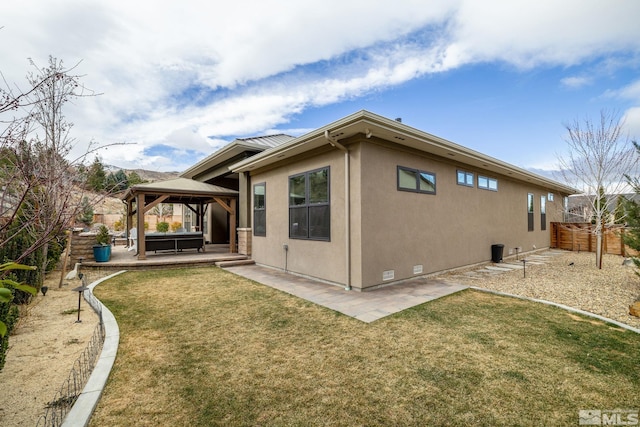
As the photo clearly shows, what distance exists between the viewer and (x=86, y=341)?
3.63 metres

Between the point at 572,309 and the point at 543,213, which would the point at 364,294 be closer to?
the point at 572,309

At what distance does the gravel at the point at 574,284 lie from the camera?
5043 mm

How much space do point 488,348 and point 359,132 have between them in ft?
13.6

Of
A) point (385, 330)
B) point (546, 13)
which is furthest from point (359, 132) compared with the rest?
point (546, 13)

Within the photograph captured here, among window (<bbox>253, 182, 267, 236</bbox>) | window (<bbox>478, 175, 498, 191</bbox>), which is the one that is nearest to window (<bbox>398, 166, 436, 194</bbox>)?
window (<bbox>478, 175, 498, 191</bbox>)

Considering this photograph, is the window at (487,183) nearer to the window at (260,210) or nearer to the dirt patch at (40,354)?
the window at (260,210)

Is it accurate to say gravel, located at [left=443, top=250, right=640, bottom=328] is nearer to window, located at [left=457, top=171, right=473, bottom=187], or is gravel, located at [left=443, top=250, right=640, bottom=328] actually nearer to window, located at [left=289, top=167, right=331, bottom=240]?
window, located at [left=457, top=171, right=473, bottom=187]

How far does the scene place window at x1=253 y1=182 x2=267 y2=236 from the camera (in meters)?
9.03

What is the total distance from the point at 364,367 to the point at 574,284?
6.57 meters

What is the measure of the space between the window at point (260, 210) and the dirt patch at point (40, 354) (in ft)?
15.6

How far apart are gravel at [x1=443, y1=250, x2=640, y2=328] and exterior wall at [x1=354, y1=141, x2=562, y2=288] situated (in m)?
0.78

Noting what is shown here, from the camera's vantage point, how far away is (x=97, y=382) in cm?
258

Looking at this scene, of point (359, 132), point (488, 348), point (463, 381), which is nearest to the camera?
point (463, 381)

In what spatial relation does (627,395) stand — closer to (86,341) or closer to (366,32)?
(86,341)
